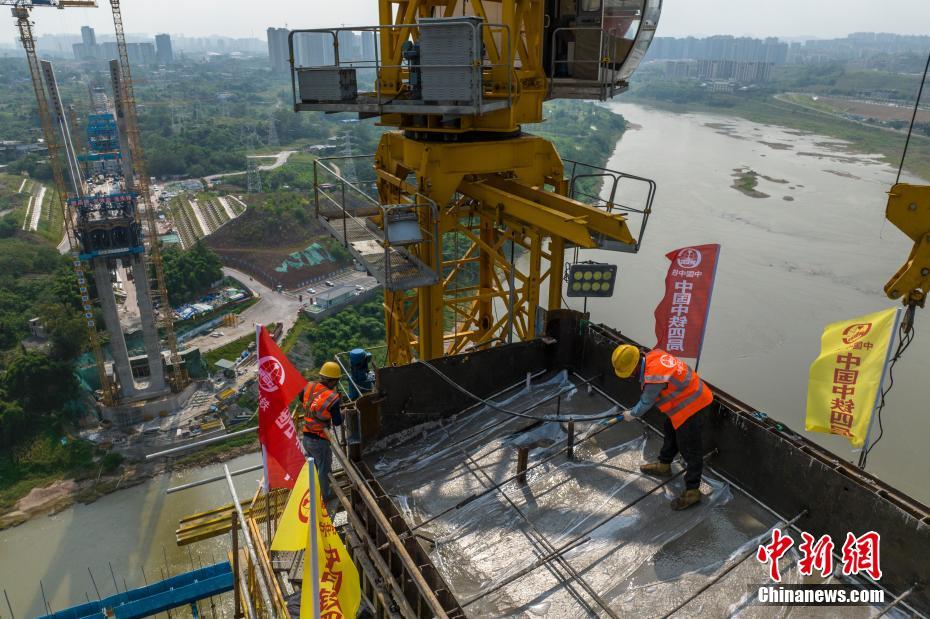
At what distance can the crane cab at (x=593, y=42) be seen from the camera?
30.2ft

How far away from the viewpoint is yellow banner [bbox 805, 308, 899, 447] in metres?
6.43

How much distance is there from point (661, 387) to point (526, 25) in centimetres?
541

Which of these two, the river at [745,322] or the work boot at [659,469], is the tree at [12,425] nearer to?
the river at [745,322]

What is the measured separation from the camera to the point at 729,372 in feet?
95.1

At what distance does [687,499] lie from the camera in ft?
18.9

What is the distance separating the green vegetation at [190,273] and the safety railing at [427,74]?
40.1 metres

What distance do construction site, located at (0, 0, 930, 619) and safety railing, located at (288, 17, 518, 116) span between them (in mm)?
33

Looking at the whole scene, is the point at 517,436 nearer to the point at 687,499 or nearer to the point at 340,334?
the point at 687,499

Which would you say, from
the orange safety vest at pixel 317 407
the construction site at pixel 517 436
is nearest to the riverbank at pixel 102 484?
the construction site at pixel 517 436

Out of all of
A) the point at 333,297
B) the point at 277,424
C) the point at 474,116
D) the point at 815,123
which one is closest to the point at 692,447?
the point at 277,424

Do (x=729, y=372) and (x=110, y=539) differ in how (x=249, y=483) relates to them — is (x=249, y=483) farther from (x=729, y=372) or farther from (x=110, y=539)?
(x=729, y=372)

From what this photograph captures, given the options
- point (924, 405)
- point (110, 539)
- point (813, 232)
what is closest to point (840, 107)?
point (813, 232)
